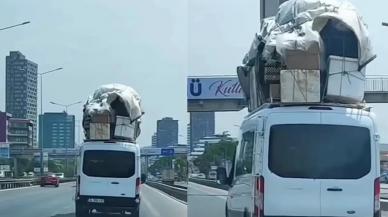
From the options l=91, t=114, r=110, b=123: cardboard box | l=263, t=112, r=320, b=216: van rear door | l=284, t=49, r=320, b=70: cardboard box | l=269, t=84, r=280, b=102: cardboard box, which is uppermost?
l=284, t=49, r=320, b=70: cardboard box

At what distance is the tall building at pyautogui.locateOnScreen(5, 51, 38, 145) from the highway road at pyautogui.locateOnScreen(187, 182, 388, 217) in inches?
2787

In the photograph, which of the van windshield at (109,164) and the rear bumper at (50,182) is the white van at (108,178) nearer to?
the van windshield at (109,164)

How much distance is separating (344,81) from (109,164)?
13676 mm

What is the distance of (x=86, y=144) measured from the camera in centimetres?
2469

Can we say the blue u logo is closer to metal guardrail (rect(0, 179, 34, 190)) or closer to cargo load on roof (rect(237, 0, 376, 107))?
metal guardrail (rect(0, 179, 34, 190))

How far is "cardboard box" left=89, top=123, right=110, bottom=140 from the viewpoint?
80.3 ft

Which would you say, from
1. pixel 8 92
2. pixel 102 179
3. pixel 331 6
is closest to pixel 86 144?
pixel 102 179

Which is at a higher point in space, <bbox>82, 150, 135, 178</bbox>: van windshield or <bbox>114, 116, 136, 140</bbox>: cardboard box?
<bbox>114, 116, 136, 140</bbox>: cardboard box

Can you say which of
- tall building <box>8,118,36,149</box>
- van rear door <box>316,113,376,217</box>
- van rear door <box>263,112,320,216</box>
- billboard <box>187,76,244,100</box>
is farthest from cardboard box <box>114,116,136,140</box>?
tall building <box>8,118,36,149</box>

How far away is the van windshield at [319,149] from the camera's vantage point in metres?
11.2

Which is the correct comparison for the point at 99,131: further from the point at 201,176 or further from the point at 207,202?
the point at 201,176

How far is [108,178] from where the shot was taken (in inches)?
965

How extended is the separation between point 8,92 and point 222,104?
2693 inches

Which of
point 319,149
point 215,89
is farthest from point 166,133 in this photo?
point 319,149
